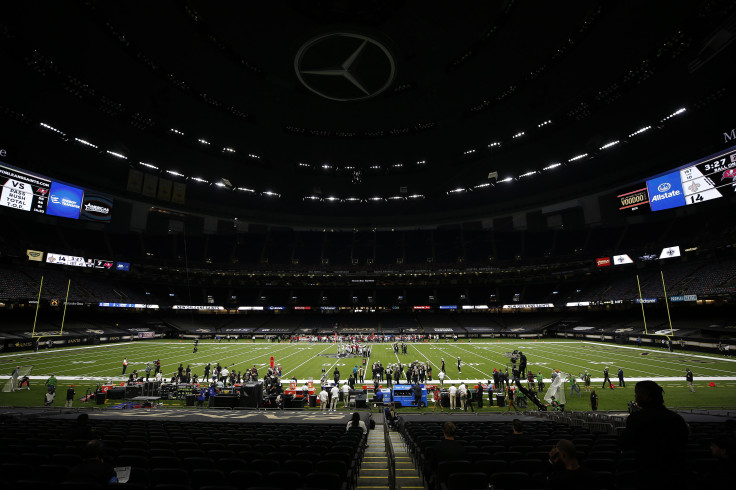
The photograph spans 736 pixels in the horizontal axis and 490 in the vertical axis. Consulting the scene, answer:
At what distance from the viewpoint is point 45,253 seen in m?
45.2

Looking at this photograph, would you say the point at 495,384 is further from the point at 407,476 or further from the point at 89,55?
the point at 89,55

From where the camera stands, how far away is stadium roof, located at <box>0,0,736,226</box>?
23672 millimetres

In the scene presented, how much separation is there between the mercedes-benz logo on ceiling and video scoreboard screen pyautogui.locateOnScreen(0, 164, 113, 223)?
37.0 m

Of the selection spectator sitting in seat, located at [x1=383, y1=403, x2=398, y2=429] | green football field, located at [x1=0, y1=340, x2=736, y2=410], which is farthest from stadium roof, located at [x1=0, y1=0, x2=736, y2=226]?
spectator sitting in seat, located at [x1=383, y1=403, x2=398, y2=429]

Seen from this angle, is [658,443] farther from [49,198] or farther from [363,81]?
[49,198]

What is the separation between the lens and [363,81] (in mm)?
28828

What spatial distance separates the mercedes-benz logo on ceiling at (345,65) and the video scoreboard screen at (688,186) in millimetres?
32887

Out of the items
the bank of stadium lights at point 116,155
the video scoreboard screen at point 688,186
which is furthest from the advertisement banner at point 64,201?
the video scoreboard screen at point 688,186

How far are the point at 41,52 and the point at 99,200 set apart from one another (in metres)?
27.6

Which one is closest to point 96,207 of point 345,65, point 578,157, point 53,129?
point 53,129

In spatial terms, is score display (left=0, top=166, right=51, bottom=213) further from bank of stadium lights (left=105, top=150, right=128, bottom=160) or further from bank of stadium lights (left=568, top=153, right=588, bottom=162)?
bank of stadium lights (left=568, top=153, right=588, bottom=162)

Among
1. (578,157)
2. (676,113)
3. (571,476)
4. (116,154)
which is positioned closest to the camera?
(571,476)

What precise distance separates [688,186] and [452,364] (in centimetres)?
3168

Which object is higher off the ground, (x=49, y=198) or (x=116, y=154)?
(x=116, y=154)
